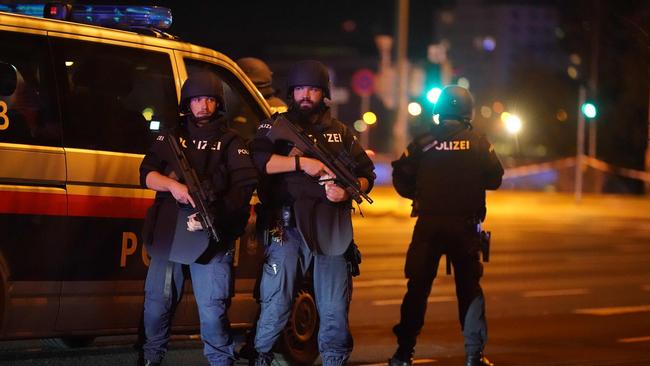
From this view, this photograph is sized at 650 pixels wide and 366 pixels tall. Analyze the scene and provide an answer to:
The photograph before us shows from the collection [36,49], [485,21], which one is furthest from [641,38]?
[485,21]

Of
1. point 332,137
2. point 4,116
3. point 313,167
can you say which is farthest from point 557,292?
point 4,116

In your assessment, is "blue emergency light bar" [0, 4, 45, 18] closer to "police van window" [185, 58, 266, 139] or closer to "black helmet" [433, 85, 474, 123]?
"police van window" [185, 58, 266, 139]

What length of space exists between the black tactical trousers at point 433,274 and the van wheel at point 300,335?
0.59 meters

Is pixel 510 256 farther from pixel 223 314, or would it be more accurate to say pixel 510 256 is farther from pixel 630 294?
pixel 223 314

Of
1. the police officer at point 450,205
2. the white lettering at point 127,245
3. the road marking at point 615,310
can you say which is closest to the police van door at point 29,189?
the white lettering at point 127,245

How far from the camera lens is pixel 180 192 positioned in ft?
20.0

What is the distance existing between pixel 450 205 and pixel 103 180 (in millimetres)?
2328

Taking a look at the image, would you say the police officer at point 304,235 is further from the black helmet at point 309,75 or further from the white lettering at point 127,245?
the white lettering at point 127,245

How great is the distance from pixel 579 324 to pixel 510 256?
7144 millimetres

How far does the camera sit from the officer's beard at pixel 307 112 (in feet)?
21.7

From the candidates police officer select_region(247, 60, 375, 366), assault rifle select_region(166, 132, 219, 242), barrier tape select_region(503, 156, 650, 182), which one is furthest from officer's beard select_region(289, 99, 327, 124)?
A: barrier tape select_region(503, 156, 650, 182)

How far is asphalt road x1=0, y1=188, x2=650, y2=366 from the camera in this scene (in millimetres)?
8688

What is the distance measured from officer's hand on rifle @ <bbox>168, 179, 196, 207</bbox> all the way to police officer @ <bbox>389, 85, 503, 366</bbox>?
2.05 m

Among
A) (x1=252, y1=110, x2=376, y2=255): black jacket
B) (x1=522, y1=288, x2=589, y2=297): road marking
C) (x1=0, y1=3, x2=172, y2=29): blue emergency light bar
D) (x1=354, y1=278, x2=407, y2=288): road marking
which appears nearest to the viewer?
(x1=252, y1=110, x2=376, y2=255): black jacket
